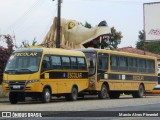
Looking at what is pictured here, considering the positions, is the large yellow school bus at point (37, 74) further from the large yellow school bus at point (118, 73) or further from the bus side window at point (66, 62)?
the large yellow school bus at point (118, 73)

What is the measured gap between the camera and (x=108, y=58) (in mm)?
36000

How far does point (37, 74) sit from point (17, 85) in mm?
1228

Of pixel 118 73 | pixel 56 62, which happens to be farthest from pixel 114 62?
pixel 56 62

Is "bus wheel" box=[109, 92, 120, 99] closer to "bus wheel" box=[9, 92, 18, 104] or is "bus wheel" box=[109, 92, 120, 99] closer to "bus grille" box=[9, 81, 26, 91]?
"bus wheel" box=[9, 92, 18, 104]

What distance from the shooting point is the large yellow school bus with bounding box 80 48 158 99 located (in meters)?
34.8

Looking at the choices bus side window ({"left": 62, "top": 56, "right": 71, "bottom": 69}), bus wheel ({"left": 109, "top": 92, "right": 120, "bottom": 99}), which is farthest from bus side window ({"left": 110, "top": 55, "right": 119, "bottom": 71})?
bus side window ({"left": 62, "top": 56, "right": 71, "bottom": 69})

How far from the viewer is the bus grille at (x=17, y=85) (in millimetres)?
29469

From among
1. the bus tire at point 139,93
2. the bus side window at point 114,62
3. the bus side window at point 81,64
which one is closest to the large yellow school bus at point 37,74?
the bus side window at point 81,64

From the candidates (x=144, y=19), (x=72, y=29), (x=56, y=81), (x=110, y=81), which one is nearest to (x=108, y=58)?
(x=110, y=81)

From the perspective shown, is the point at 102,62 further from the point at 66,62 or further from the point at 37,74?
the point at 37,74

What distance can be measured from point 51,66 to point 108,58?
21.1 ft

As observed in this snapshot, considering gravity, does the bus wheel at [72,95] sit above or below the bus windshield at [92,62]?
below

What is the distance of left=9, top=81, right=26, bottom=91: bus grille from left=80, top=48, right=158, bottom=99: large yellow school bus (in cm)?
629

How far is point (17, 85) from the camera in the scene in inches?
1166
